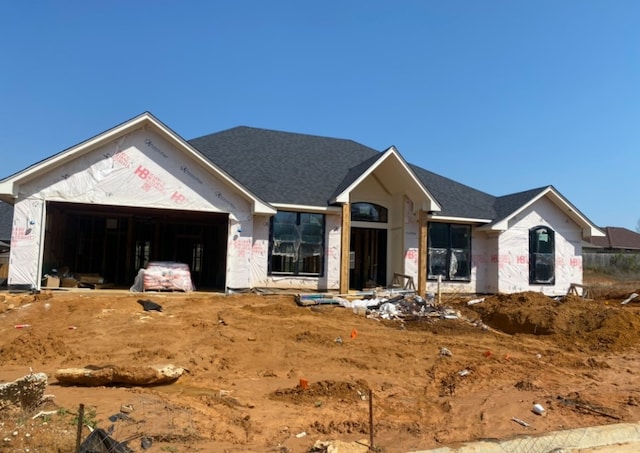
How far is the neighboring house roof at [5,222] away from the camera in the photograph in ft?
73.4

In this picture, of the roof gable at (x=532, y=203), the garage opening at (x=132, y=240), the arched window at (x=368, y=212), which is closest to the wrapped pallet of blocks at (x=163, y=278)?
the garage opening at (x=132, y=240)

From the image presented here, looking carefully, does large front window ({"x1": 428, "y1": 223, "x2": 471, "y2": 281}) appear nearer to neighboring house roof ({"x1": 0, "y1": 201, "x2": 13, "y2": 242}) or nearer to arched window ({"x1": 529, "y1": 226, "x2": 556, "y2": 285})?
arched window ({"x1": 529, "y1": 226, "x2": 556, "y2": 285})

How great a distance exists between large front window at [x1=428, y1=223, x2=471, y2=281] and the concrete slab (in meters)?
12.9

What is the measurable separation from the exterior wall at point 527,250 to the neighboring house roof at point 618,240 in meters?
34.4

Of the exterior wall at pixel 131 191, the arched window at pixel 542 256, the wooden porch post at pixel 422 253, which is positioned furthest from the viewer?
the arched window at pixel 542 256

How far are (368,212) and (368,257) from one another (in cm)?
233

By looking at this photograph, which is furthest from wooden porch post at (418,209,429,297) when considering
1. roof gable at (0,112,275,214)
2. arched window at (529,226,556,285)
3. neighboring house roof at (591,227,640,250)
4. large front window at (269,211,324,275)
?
neighboring house roof at (591,227,640,250)

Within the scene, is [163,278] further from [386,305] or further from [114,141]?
[386,305]

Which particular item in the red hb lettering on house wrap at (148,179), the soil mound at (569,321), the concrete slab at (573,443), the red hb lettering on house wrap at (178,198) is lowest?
the concrete slab at (573,443)

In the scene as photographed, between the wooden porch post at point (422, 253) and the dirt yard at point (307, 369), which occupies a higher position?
the wooden porch post at point (422, 253)

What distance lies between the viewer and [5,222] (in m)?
24.0

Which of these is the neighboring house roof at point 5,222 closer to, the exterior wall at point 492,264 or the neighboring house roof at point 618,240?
the exterior wall at point 492,264

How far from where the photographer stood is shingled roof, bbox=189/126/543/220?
17.9 m

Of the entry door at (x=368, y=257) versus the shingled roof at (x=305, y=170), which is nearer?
the shingled roof at (x=305, y=170)
